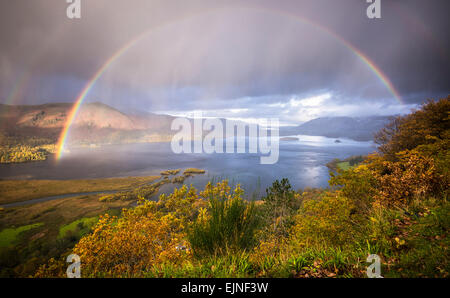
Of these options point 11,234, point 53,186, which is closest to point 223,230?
point 11,234

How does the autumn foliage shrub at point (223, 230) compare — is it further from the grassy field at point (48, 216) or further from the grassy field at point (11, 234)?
the grassy field at point (11, 234)

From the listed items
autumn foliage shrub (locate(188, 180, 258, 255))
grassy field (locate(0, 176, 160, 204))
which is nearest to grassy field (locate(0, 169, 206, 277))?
grassy field (locate(0, 176, 160, 204))

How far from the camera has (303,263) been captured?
9.29ft

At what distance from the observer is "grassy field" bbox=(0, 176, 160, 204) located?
6359 cm

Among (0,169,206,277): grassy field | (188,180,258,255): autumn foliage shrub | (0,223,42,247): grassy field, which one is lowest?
(0,223,42,247): grassy field

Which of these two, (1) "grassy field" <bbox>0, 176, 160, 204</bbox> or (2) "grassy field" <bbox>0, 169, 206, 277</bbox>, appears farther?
(1) "grassy field" <bbox>0, 176, 160, 204</bbox>

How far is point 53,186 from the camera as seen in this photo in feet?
236

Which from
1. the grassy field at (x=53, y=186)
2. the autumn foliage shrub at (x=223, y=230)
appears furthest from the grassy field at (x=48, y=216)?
the autumn foliage shrub at (x=223, y=230)

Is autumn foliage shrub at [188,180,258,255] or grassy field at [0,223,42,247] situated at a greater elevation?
autumn foliage shrub at [188,180,258,255]

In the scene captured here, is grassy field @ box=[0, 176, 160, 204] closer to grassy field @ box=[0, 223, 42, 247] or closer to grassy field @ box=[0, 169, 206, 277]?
grassy field @ box=[0, 169, 206, 277]

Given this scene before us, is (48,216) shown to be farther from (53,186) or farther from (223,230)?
(223,230)
